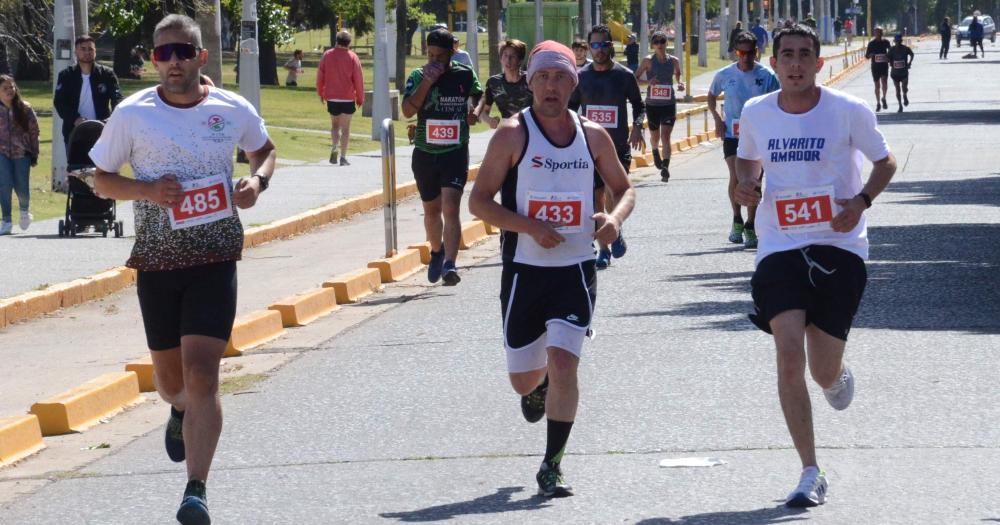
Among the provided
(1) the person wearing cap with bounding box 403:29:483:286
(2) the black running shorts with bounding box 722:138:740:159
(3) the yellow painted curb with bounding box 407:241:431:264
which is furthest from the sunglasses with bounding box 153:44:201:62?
(2) the black running shorts with bounding box 722:138:740:159

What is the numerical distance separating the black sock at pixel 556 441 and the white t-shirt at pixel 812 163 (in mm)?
1015

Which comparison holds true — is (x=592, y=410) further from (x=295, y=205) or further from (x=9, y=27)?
(x=9, y=27)

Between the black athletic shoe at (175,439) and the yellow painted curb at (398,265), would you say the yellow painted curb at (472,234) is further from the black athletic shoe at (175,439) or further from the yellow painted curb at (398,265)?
the black athletic shoe at (175,439)

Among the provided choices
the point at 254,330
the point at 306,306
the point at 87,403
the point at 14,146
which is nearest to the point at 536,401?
the point at 87,403

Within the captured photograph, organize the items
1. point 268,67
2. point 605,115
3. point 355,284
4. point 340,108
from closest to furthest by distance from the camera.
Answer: point 355,284, point 605,115, point 340,108, point 268,67

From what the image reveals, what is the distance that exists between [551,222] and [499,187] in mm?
272

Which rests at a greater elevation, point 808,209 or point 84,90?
point 84,90

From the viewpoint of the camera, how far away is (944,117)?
39250 millimetres

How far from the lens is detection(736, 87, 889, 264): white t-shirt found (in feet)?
22.7

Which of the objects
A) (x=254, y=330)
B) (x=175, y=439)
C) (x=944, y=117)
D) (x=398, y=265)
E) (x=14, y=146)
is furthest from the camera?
(x=944, y=117)

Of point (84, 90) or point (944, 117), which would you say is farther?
point (944, 117)

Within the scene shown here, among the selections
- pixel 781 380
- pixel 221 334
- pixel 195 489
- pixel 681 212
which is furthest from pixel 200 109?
pixel 681 212

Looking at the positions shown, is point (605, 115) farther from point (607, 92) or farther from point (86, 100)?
point (86, 100)

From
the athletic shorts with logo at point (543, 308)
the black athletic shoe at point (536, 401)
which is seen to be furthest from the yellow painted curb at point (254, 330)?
the athletic shorts with logo at point (543, 308)
